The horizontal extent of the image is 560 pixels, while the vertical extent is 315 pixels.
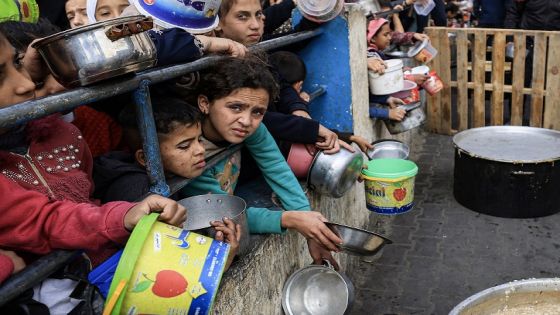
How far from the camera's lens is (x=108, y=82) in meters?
1.84

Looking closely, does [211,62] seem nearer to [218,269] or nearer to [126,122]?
[126,122]

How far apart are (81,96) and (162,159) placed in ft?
2.25

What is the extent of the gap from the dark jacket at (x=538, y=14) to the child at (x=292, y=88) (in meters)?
4.54

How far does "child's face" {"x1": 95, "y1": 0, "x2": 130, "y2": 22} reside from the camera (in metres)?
3.00

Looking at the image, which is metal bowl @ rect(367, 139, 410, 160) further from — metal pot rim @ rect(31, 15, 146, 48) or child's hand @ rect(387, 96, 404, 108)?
metal pot rim @ rect(31, 15, 146, 48)

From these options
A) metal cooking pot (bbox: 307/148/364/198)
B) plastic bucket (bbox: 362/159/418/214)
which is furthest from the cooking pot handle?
plastic bucket (bbox: 362/159/418/214)

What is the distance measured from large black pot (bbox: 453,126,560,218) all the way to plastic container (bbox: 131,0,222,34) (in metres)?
2.99

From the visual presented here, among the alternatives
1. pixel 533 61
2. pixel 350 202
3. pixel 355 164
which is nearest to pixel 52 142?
pixel 355 164

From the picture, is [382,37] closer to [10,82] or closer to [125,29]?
[125,29]

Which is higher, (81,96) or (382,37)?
(81,96)

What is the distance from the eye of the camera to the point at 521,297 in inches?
104

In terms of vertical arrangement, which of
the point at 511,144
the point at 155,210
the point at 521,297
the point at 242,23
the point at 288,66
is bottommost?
the point at 511,144

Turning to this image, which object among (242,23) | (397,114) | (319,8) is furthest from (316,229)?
(397,114)

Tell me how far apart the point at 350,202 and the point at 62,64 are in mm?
2938
